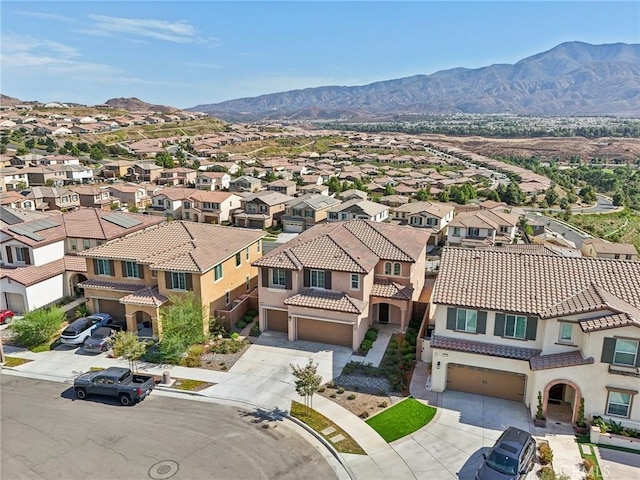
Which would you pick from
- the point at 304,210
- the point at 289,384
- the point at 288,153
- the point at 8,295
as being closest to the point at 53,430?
the point at 289,384

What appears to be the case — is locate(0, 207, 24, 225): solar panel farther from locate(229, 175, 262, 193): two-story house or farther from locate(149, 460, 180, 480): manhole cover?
locate(229, 175, 262, 193): two-story house

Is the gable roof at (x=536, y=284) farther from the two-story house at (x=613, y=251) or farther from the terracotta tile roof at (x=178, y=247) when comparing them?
the two-story house at (x=613, y=251)

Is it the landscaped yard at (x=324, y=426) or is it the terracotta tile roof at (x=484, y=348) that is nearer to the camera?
the landscaped yard at (x=324, y=426)

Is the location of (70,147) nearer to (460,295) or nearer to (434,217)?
(434,217)

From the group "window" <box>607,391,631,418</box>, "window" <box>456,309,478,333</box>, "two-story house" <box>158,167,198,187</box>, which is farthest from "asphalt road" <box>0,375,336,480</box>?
"two-story house" <box>158,167,198,187</box>

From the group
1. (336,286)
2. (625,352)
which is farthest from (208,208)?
(625,352)

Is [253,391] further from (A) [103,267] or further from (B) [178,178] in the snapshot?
(B) [178,178]

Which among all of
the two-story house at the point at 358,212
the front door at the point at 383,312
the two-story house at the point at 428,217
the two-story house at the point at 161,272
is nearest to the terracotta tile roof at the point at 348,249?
the front door at the point at 383,312
